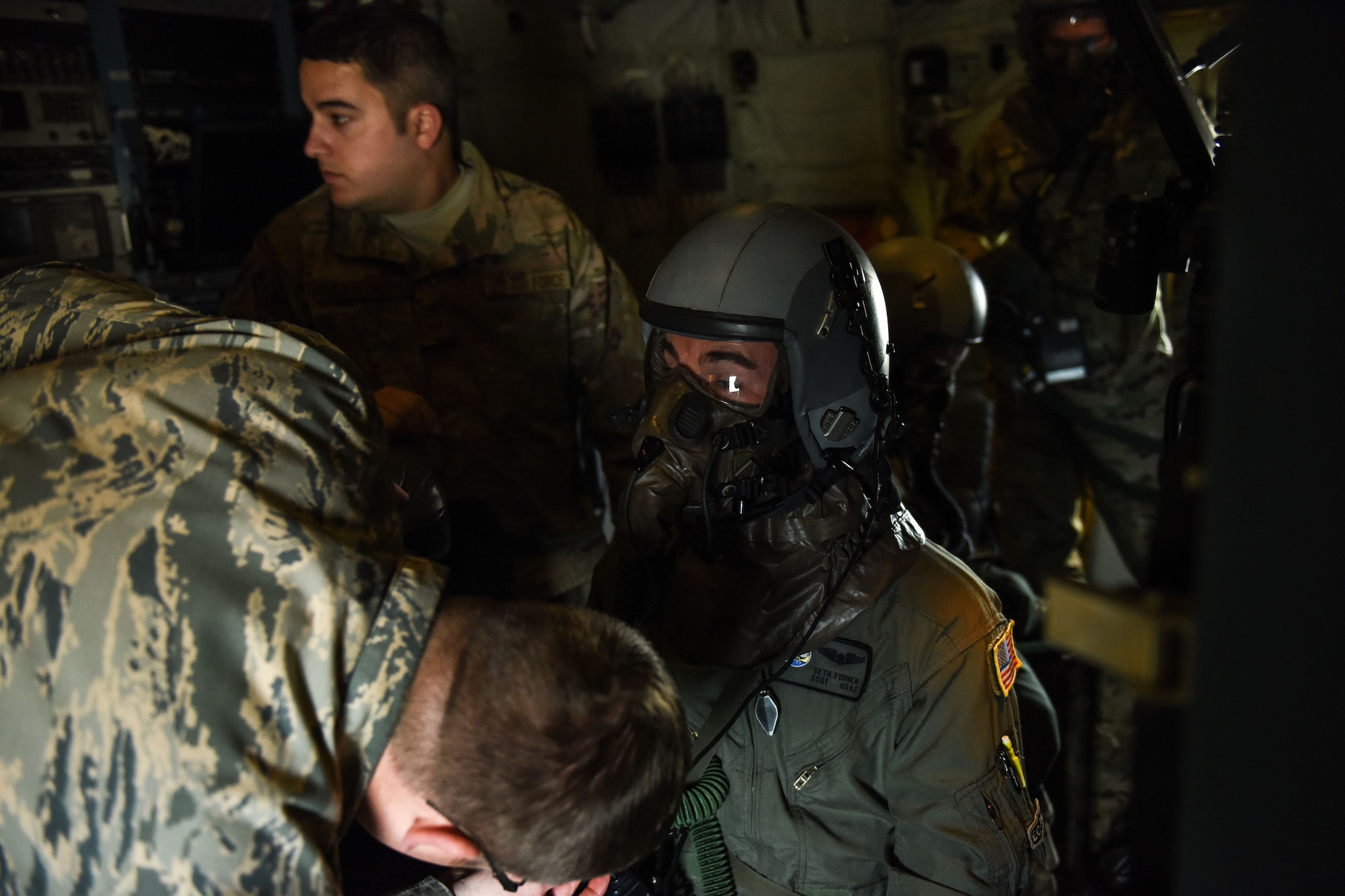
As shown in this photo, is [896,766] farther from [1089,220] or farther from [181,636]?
[1089,220]

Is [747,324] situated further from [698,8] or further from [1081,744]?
[698,8]

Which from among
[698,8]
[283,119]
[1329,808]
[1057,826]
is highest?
[698,8]

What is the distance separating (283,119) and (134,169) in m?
0.60

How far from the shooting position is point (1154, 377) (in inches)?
147

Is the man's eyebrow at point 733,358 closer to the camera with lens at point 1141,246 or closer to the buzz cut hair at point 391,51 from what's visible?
the camera with lens at point 1141,246

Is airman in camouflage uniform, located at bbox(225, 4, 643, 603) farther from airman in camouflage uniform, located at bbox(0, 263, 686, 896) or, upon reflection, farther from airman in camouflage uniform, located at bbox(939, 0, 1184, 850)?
airman in camouflage uniform, located at bbox(939, 0, 1184, 850)

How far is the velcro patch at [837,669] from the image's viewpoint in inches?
61.9

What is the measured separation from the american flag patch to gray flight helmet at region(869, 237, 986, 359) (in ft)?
4.38

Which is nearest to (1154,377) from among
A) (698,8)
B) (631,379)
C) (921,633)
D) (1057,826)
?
(1057,826)

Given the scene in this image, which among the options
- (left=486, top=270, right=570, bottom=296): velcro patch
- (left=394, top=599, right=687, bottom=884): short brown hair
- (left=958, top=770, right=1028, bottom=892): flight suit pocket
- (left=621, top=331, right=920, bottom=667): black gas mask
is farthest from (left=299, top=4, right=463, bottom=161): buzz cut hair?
(left=958, top=770, right=1028, bottom=892): flight suit pocket

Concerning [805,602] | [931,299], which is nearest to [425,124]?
[931,299]

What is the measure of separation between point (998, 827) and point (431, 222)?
201 centimetres

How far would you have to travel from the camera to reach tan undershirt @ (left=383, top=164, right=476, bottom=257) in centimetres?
257

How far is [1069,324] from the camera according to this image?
3596 millimetres
